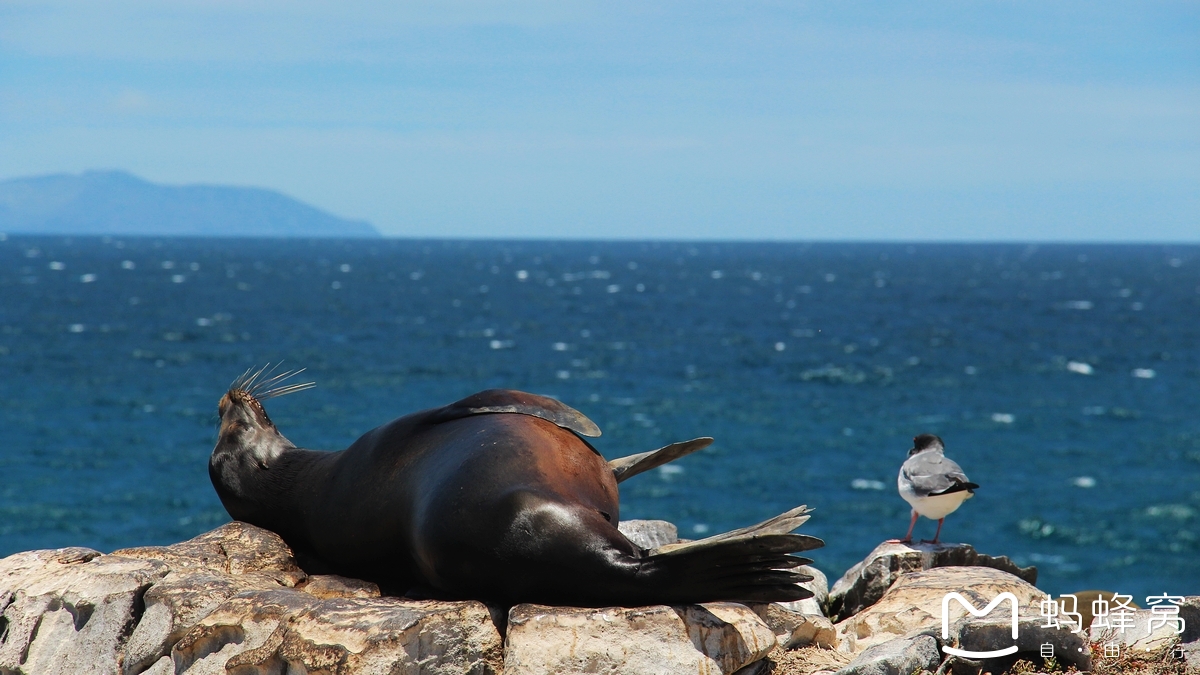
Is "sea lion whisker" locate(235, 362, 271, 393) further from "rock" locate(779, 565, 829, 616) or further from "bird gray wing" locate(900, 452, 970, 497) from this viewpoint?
"bird gray wing" locate(900, 452, 970, 497)

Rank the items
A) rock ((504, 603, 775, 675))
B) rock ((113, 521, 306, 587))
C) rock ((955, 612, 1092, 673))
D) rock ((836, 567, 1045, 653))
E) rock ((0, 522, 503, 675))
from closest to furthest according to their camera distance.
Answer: rock ((504, 603, 775, 675)) → rock ((0, 522, 503, 675)) → rock ((955, 612, 1092, 673)) → rock ((113, 521, 306, 587)) → rock ((836, 567, 1045, 653))

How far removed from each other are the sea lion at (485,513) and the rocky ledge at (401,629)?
0.16 meters

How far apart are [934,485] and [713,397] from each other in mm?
33735

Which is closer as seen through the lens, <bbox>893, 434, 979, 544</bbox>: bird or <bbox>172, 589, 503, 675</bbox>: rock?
<bbox>172, 589, 503, 675</bbox>: rock

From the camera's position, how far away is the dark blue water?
2892cm

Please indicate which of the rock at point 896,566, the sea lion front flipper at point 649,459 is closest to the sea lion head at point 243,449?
the sea lion front flipper at point 649,459

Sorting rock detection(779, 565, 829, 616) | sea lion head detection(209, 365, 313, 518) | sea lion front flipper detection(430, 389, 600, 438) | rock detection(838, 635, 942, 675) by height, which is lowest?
rock detection(779, 565, 829, 616)

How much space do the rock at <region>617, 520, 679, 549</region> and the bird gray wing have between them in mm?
2839

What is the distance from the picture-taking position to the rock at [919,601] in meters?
7.07

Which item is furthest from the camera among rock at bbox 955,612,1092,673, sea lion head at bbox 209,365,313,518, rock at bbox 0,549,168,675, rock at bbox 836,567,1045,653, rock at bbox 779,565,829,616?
rock at bbox 779,565,829,616

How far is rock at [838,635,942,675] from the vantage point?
5660mm

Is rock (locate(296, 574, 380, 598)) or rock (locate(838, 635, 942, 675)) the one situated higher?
rock (locate(838, 635, 942, 675))

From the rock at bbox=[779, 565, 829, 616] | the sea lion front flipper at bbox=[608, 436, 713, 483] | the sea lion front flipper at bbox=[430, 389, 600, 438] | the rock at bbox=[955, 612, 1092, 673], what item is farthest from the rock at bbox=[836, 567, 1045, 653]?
the sea lion front flipper at bbox=[430, 389, 600, 438]

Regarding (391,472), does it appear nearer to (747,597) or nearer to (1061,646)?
(747,597)
